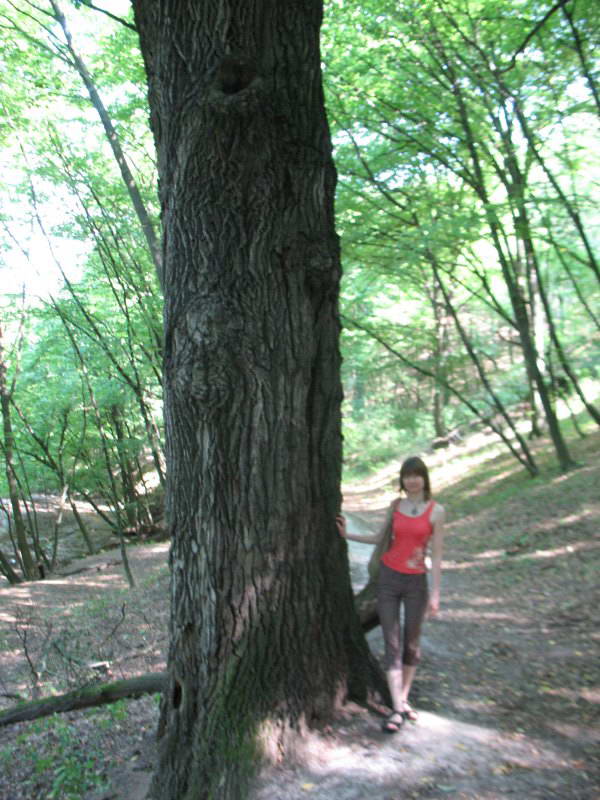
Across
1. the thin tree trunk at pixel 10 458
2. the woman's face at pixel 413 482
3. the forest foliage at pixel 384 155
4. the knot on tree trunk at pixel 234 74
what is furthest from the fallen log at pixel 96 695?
the thin tree trunk at pixel 10 458

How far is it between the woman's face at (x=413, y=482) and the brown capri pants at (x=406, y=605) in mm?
529

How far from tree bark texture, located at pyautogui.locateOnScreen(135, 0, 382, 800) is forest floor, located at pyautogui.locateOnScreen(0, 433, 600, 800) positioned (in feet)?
1.32

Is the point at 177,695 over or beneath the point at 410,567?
beneath

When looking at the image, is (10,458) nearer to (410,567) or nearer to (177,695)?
(177,695)

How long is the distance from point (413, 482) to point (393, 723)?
4.51ft

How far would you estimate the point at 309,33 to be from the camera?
11.0 ft

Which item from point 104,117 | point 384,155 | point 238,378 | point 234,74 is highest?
point 104,117

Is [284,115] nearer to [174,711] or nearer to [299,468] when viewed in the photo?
[299,468]

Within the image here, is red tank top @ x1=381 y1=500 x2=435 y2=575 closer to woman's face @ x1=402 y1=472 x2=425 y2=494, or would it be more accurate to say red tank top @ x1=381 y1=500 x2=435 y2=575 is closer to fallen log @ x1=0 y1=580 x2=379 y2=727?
woman's face @ x1=402 y1=472 x2=425 y2=494

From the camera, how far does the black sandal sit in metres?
3.33

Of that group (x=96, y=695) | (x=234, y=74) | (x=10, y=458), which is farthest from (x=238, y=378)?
(x=10, y=458)

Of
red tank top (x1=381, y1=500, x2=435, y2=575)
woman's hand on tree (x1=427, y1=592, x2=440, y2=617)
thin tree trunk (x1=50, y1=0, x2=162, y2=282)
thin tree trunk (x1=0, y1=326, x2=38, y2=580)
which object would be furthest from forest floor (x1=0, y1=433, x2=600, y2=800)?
thin tree trunk (x1=50, y1=0, x2=162, y2=282)

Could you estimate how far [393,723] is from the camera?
3361mm

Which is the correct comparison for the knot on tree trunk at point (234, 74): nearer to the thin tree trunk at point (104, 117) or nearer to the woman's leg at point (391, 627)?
the woman's leg at point (391, 627)
